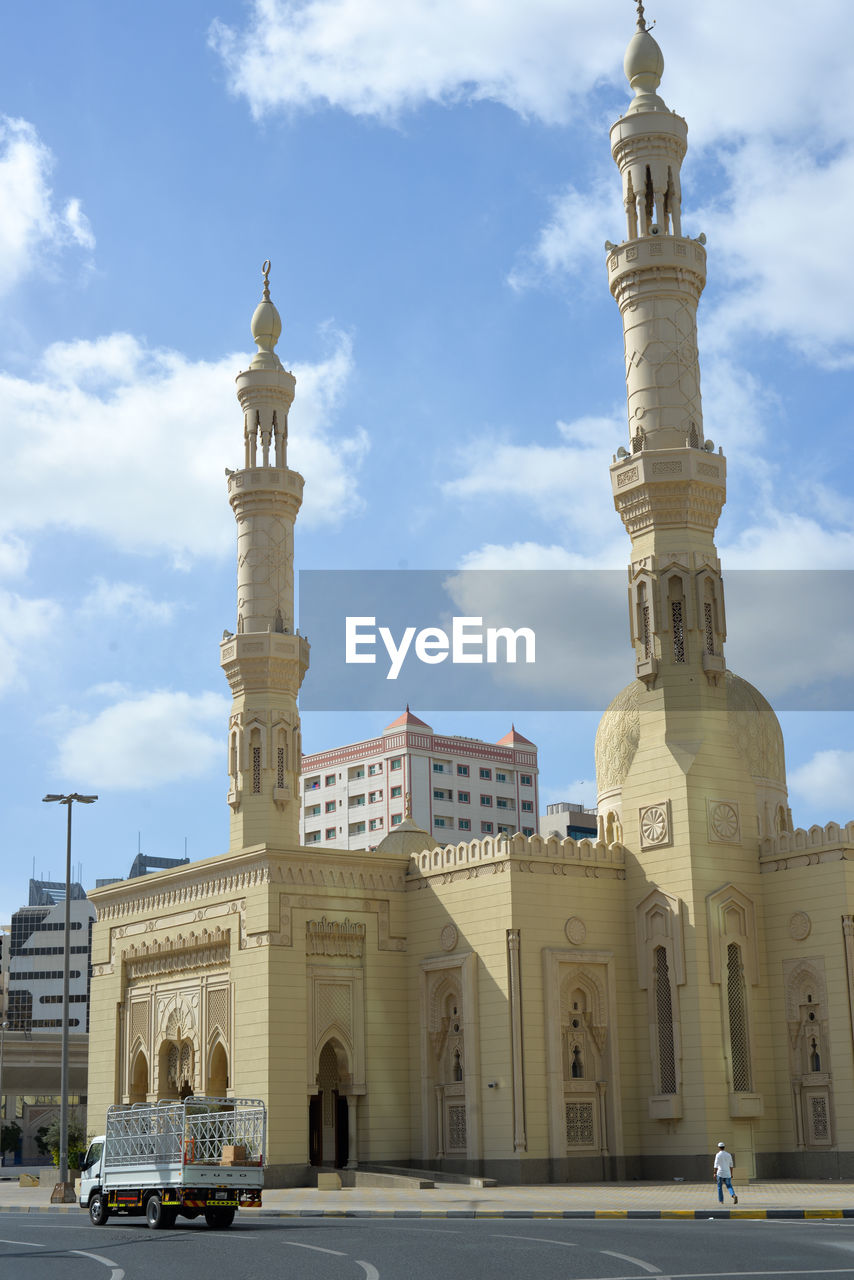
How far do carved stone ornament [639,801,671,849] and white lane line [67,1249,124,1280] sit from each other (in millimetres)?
21200

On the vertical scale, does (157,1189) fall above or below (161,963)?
below

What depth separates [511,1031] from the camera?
37.4 meters

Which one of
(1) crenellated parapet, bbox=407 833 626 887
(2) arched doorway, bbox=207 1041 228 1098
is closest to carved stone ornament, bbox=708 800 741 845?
(1) crenellated parapet, bbox=407 833 626 887

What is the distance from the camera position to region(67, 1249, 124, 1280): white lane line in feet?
53.5

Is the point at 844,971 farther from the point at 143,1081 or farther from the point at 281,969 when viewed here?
the point at 143,1081

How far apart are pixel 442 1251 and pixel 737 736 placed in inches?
1133

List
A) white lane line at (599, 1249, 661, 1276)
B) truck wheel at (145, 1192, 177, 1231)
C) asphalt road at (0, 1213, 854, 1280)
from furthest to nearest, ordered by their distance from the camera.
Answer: truck wheel at (145, 1192, 177, 1231)
asphalt road at (0, 1213, 854, 1280)
white lane line at (599, 1249, 661, 1276)

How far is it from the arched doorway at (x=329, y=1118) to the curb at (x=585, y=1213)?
39.4 feet

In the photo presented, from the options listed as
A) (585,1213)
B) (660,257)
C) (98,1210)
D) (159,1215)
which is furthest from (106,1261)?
(660,257)

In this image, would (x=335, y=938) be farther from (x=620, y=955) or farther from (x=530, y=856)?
(x=620, y=955)

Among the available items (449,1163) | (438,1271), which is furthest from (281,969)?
(438,1271)

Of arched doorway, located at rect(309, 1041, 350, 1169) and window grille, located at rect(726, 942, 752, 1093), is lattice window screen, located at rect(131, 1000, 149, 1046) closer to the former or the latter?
arched doorway, located at rect(309, 1041, 350, 1169)

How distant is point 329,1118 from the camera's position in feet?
137

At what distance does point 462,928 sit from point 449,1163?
580cm
